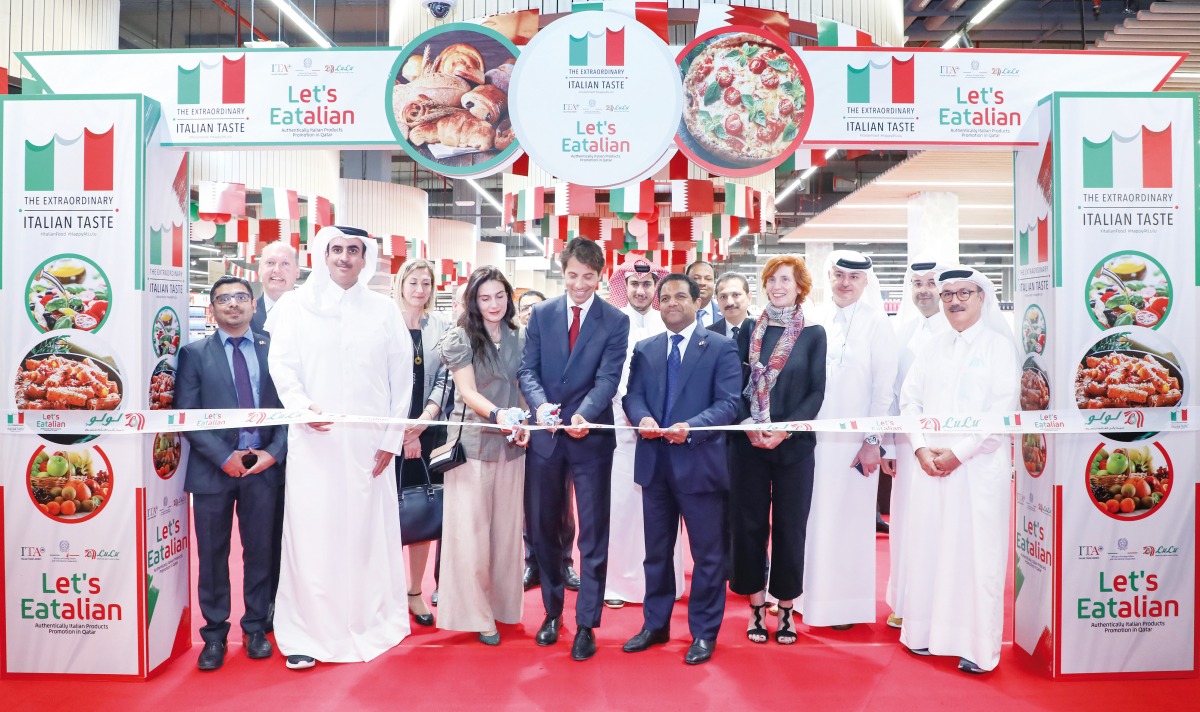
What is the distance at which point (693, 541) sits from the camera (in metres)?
3.68

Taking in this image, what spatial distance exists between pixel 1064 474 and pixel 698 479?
1514 mm

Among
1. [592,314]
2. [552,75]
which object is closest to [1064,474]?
[592,314]

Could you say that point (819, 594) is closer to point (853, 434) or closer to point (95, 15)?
point (853, 434)

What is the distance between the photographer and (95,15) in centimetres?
556

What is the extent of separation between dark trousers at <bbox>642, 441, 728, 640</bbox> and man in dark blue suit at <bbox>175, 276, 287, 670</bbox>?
1.64m

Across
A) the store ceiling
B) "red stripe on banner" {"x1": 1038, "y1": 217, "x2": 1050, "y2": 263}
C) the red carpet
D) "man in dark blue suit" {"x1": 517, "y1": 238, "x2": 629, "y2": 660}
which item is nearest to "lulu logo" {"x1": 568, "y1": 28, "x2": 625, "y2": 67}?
"man in dark blue suit" {"x1": 517, "y1": 238, "x2": 629, "y2": 660}

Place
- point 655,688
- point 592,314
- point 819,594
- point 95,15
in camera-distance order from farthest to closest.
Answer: point 95,15 → point 819,594 → point 592,314 → point 655,688

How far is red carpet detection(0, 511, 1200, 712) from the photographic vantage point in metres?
3.27

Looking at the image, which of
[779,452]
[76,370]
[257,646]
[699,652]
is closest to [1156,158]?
[779,452]

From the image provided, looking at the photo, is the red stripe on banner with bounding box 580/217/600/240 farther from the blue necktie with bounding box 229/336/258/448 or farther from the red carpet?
the red carpet

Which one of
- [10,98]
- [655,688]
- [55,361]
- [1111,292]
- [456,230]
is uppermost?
[456,230]

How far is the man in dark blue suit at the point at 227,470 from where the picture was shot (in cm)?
362

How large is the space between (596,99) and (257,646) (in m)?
2.74

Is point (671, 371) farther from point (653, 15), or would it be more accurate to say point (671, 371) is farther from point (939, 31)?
point (939, 31)
